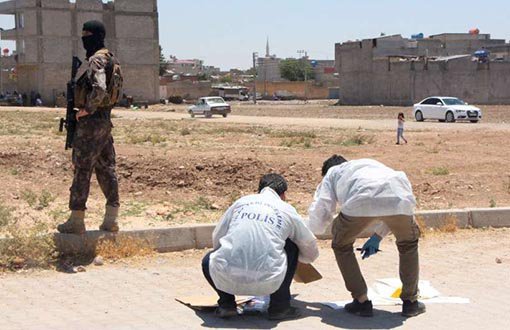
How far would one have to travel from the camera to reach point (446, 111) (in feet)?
132

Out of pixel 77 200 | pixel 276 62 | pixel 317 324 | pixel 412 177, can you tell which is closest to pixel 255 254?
pixel 317 324

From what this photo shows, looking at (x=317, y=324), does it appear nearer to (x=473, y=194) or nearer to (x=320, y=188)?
(x=320, y=188)

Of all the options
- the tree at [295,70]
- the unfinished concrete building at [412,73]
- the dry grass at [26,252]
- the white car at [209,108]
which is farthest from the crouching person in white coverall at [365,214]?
the tree at [295,70]

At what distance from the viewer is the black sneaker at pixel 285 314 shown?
5.77m

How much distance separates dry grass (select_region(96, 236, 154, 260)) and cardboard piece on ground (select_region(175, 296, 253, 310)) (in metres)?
1.55

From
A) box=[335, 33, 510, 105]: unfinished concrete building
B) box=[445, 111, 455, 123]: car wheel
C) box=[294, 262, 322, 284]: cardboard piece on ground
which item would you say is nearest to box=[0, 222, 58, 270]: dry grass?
box=[294, 262, 322, 284]: cardboard piece on ground

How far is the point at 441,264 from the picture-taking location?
25.8 ft

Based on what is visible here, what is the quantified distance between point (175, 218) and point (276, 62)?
163959 millimetres

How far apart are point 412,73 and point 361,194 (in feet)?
230

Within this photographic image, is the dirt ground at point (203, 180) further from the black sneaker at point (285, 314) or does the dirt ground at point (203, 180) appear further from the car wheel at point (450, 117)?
the car wheel at point (450, 117)

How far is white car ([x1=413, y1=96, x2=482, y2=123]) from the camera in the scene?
39.3 meters

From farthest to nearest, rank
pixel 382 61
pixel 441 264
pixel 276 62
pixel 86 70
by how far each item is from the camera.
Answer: pixel 276 62
pixel 382 61
pixel 441 264
pixel 86 70

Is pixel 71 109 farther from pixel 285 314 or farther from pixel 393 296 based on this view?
pixel 393 296

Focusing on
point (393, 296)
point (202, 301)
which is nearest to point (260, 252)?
point (202, 301)
